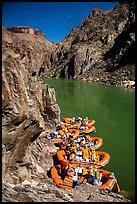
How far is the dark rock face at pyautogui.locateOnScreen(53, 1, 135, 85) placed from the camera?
104512mm

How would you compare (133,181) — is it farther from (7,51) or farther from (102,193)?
(7,51)

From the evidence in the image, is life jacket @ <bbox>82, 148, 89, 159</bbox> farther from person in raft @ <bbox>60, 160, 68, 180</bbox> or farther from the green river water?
person in raft @ <bbox>60, 160, 68, 180</bbox>

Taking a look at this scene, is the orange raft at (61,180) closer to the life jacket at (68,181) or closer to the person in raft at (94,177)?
the life jacket at (68,181)

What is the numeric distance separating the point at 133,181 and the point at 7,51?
15.3 meters

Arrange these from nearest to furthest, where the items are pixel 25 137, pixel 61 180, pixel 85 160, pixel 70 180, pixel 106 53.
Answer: pixel 25 137 < pixel 70 180 < pixel 61 180 < pixel 85 160 < pixel 106 53

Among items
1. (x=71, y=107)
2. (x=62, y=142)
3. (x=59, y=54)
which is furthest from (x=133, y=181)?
(x=59, y=54)

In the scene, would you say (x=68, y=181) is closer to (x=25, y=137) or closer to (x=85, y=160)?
(x=85, y=160)

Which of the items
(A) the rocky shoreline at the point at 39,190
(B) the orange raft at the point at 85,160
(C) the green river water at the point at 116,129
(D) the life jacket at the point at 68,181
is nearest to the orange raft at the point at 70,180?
(D) the life jacket at the point at 68,181

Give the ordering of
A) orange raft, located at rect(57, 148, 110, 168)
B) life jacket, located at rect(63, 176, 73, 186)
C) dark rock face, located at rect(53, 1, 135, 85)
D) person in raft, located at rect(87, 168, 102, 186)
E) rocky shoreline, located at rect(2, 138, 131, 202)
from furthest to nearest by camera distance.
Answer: dark rock face, located at rect(53, 1, 135, 85)
orange raft, located at rect(57, 148, 110, 168)
person in raft, located at rect(87, 168, 102, 186)
life jacket, located at rect(63, 176, 73, 186)
rocky shoreline, located at rect(2, 138, 131, 202)

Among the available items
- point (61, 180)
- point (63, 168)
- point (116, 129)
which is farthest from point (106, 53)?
point (61, 180)

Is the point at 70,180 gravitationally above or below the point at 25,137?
below

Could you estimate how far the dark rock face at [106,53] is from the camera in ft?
343

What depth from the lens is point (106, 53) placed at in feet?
440

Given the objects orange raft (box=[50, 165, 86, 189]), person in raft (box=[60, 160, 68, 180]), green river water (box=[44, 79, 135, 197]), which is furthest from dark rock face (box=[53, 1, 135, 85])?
orange raft (box=[50, 165, 86, 189])
